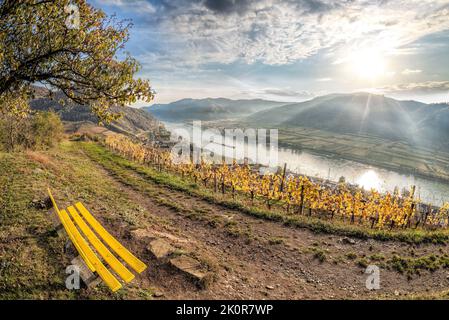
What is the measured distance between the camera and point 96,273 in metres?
7.98

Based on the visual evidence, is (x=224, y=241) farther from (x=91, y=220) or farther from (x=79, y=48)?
(x=79, y=48)

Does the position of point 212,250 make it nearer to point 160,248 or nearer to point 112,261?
point 160,248

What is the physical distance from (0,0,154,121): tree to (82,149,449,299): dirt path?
21.8 ft

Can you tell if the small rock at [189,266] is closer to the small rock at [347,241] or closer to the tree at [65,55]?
the tree at [65,55]

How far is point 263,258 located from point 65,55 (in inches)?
484

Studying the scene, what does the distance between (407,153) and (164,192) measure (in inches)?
8003

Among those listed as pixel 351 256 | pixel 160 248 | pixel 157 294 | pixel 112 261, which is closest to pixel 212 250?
pixel 160 248

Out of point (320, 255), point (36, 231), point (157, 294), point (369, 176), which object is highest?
point (36, 231)

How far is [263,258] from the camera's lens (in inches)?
488

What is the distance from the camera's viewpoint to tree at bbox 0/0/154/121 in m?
9.18

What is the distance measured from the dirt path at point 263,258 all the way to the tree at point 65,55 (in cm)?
664

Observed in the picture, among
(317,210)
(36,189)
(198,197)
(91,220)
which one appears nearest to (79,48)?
(91,220)

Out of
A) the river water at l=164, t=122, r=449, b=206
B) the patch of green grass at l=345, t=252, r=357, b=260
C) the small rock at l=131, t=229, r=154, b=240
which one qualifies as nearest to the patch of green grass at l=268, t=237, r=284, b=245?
the patch of green grass at l=345, t=252, r=357, b=260

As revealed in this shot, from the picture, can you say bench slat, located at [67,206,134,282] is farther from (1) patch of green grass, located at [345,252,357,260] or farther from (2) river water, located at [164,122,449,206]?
(2) river water, located at [164,122,449,206]
